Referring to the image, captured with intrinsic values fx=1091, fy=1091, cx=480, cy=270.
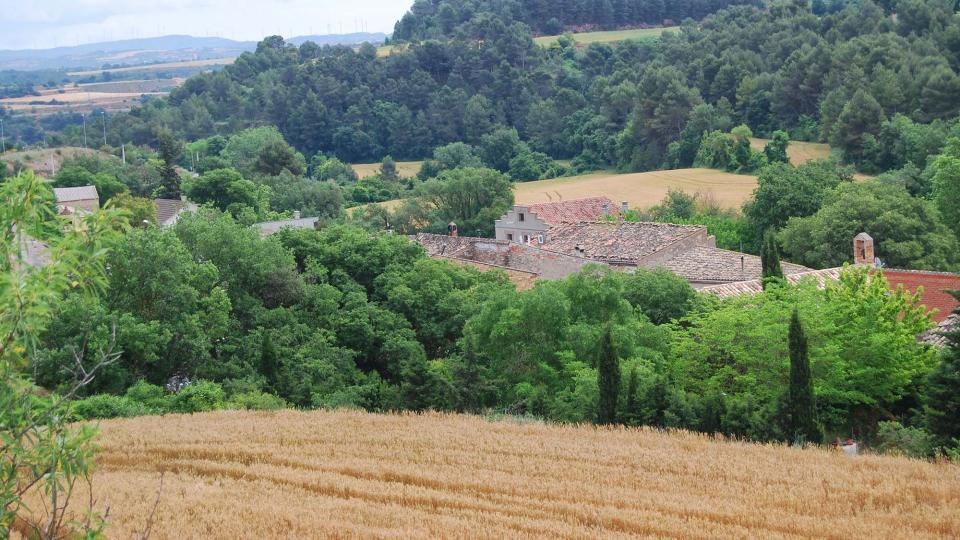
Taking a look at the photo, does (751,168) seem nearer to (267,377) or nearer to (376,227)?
(376,227)

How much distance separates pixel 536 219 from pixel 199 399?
27826mm

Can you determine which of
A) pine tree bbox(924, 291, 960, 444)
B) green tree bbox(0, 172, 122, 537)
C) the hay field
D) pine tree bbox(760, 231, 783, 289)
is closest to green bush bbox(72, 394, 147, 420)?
green tree bbox(0, 172, 122, 537)

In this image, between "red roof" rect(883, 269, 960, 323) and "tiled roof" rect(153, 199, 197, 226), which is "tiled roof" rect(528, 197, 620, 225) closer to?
"tiled roof" rect(153, 199, 197, 226)

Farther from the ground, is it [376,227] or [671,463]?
[671,463]

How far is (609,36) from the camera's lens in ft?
434

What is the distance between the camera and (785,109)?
278ft

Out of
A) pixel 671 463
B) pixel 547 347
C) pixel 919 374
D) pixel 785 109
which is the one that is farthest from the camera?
pixel 785 109

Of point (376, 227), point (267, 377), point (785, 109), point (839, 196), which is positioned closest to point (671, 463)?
point (267, 377)

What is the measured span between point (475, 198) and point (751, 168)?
79.2 feet

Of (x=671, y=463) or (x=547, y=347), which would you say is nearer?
(x=671, y=463)

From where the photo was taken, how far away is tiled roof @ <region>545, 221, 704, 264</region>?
41281 millimetres

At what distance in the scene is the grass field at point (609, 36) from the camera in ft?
421

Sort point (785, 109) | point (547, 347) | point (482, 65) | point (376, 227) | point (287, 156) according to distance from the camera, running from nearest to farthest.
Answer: point (547, 347)
point (376, 227)
point (287, 156)
point (785, 109)
point (482, 65)

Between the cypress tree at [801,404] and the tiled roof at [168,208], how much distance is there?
36.3 m
